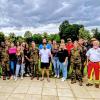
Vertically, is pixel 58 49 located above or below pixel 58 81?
above

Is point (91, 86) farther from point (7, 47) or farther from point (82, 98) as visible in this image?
point (7, 47)

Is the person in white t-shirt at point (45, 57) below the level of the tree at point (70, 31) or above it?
below

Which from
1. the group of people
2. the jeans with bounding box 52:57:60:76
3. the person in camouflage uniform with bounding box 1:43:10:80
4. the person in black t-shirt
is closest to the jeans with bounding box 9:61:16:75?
the group of people

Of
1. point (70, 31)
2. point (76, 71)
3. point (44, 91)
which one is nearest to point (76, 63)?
point (76, 71)

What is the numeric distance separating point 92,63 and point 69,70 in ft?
7.91

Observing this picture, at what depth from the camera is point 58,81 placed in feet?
38.5

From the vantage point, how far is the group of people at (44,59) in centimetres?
1158

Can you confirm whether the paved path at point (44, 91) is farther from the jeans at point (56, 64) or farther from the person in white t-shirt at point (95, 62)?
the jeans at point (56, 64)

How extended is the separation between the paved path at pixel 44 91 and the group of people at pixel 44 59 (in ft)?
2.24

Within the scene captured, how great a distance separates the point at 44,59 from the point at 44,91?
2561 millimetres

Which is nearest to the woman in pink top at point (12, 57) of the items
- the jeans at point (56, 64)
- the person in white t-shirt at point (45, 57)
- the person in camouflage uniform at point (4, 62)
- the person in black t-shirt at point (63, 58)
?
the person in camouflage uniform at point (4, 62)

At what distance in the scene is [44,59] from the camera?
11922 mm

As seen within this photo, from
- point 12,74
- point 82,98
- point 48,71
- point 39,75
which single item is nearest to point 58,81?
point 48,71

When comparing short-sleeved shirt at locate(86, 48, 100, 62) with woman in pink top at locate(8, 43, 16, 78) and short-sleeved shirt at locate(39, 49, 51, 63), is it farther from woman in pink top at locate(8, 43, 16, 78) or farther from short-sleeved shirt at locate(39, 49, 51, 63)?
woman in pink top at locate(8, 43, 16, 78)
